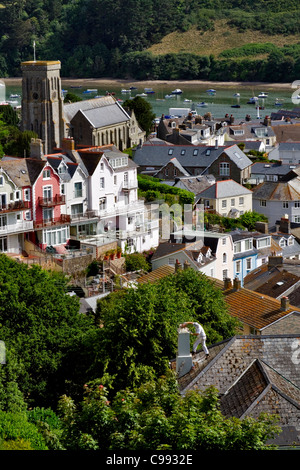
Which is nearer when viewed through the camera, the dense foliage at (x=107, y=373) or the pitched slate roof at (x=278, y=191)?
the dense foliage at (x=107, y=373)

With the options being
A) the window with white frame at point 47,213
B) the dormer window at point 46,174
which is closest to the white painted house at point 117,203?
the window with white frame at point 47,213

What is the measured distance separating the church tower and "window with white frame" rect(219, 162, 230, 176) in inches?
469

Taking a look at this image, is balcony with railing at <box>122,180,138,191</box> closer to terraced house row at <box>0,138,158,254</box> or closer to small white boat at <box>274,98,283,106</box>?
terraced house row at <box>0,138,158,254</box>

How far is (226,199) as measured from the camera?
63.4 m

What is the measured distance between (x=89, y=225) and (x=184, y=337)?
26.5m

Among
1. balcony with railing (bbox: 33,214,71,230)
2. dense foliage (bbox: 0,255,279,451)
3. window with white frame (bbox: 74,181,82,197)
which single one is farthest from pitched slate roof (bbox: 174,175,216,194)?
dense foliage (bbox: 0,255,279,451)

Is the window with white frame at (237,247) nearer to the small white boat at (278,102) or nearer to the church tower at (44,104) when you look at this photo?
the church tower at (44,104)

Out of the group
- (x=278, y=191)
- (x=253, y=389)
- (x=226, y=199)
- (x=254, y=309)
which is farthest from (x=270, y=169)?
(x=253, y=389)

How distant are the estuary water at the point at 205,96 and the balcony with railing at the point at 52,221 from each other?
3405 inches

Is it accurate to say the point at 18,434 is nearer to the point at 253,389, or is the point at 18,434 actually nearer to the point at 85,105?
the point at 253,389

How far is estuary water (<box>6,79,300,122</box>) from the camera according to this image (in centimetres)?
14200

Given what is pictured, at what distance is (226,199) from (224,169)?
8.99 metres

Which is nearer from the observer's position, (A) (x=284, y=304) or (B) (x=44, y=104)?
(A) (x=284, y=304)

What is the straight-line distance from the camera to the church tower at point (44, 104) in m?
73.3
